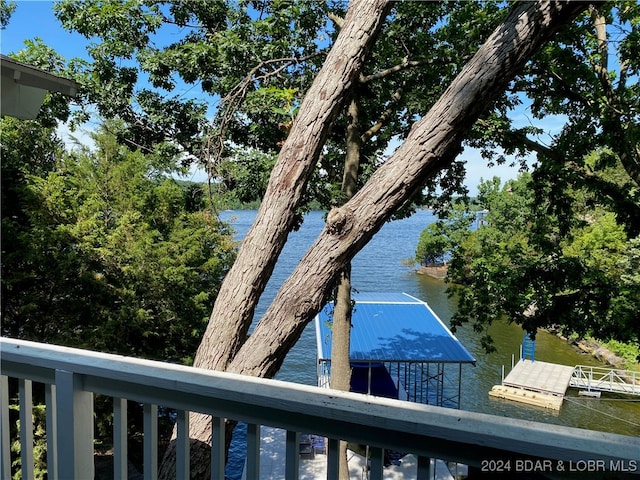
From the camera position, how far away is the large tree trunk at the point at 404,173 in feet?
5.11

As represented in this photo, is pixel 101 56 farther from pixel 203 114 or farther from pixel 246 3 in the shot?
pixel 246 3

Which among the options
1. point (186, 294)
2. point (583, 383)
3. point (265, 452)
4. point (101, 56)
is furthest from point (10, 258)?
point (583, 383)

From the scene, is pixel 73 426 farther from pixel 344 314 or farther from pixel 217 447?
pixel 344 314

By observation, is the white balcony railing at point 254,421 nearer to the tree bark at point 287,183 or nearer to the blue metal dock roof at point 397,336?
the tree bark at point 287,183

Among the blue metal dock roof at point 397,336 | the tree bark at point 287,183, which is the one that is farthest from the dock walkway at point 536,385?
the tree bark at point 287,183

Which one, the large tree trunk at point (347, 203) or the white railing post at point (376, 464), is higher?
the large tree trunk at point (347, 203)

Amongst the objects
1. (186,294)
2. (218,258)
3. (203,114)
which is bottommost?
(186,294)

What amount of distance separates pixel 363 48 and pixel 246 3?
4674 millimetres

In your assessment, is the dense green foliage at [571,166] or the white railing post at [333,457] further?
the dense green foliage at [571,166]

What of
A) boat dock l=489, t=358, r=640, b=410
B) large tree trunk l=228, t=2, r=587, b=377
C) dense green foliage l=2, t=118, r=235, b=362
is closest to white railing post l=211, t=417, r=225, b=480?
large tree trunk l=228, t=2, r=587, b=377

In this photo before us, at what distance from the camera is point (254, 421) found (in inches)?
33.5

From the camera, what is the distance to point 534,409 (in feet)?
43.3

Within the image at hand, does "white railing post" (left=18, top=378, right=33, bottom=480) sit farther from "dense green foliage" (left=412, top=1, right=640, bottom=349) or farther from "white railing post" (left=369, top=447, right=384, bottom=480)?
"dense green foliage" (left=412, top=1, right=640, bottom=349)

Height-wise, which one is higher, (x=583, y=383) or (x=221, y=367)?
(x=221, y=367)
